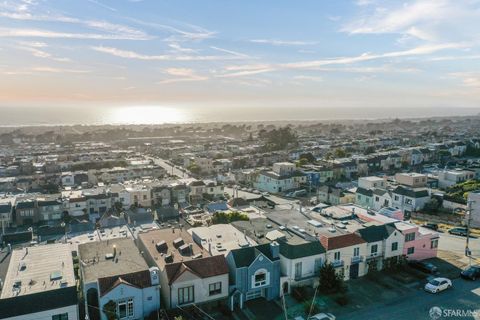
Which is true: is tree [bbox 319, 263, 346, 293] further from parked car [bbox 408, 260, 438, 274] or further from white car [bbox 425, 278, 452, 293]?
parked car [bbox 408, 260, 438, 274]

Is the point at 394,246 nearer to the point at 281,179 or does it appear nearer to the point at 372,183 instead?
the point at 372,183

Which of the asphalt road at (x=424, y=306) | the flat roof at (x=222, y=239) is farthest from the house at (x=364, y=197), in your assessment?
the flat roof at (x=222, y=239)

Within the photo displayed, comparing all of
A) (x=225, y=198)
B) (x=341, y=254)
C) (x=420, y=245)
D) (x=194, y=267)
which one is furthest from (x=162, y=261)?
(x=225, y=198)

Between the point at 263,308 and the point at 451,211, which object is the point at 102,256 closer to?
the point at 263,308

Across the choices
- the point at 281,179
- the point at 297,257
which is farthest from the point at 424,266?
the point at 281,179

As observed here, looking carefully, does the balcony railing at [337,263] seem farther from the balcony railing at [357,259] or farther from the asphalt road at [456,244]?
the asphalt road at [456,244]

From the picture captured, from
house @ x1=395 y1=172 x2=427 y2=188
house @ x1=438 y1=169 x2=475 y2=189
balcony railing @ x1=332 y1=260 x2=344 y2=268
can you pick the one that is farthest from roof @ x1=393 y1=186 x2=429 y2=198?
balcony railing @ x1=332 y1=260 x2=344 y2=268
